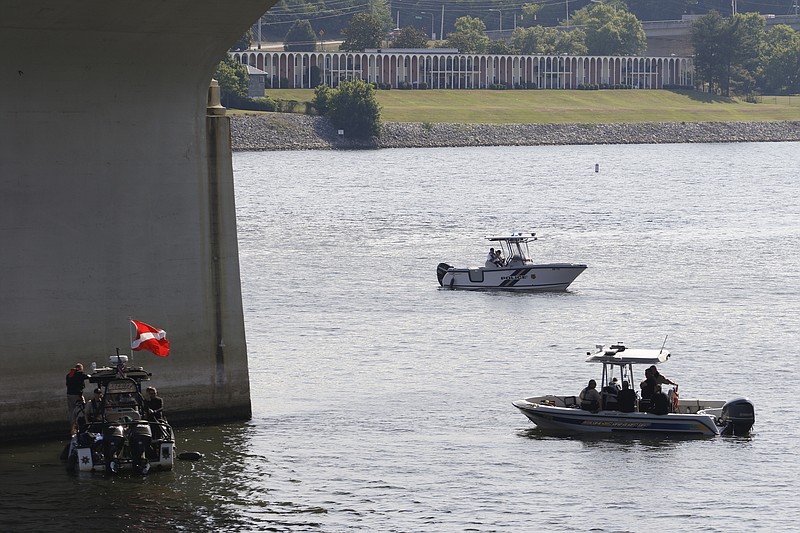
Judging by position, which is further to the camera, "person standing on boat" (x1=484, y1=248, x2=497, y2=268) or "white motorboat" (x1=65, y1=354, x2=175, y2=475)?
"person standing on boat" (x1=484, y1=248, x2=497, y2=268)

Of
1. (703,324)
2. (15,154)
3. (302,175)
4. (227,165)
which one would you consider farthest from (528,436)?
(302,175)

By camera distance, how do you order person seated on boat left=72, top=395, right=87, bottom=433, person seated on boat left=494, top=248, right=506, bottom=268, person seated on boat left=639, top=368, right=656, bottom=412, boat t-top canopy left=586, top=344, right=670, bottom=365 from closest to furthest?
person seated on boat left=72, top=395, right=87, bottom=433 → person seated on boat left=639, top=368, right=656, bottom=412 → boat t-top canopy left=586, top=344, right=670, bottom=365 → person seated on boat left=494, top=248, right=506, bottom=268

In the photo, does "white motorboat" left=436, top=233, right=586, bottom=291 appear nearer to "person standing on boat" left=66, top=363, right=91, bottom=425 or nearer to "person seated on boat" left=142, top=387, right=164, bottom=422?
"person seated on boat" left=142, top=387, right=164, bottom=422

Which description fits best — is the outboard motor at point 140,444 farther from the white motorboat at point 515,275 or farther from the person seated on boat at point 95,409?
the white motorboat at point 515,275

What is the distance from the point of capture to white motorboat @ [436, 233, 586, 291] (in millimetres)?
67125

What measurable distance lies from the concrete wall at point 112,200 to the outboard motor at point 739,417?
11722 mm

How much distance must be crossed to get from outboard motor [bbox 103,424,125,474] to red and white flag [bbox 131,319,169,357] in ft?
5.37

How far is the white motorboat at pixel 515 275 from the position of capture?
6712cm

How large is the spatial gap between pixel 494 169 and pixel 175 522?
463 feet

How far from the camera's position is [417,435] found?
3594cm

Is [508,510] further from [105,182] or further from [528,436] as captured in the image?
[105,182]

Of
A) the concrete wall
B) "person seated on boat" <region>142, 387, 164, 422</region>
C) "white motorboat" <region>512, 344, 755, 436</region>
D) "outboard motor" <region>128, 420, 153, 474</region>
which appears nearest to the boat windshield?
"white motorboat" <region>512, 344, 755, 436</region>

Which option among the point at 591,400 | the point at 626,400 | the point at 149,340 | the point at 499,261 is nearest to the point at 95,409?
the point at 149,340

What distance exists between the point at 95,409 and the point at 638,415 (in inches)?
520
